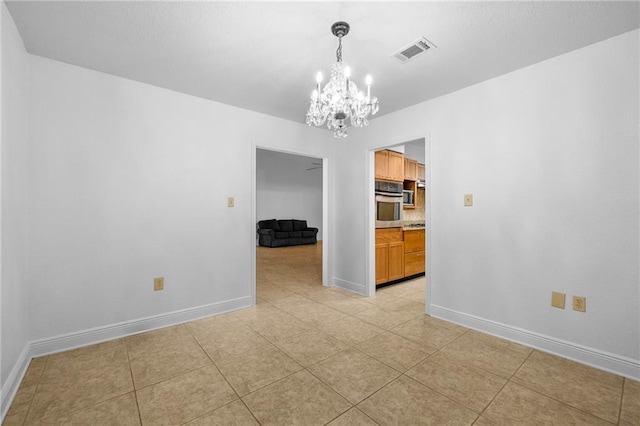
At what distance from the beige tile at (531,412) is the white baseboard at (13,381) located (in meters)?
2.73

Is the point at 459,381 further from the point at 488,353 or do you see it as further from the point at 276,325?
the point at 276,325

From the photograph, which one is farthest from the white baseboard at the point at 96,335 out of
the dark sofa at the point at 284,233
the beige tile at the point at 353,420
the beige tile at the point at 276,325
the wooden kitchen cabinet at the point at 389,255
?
the dark sofa at the point at 284,233

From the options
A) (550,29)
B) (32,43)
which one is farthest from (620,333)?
(32,43)

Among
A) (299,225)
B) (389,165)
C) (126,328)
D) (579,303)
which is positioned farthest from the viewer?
(299,225)

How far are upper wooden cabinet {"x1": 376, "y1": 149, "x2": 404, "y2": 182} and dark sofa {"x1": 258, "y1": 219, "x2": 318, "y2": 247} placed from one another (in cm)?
517

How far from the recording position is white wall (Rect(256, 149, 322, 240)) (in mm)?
9164

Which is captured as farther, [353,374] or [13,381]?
[353,374]

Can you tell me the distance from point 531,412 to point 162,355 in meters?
2.57

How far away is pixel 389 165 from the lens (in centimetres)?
419

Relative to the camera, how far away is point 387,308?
321cm

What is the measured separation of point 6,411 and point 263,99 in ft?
10.00

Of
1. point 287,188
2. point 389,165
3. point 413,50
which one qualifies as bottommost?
point 389,165

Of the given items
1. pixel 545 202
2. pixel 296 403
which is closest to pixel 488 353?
pixel 545 202

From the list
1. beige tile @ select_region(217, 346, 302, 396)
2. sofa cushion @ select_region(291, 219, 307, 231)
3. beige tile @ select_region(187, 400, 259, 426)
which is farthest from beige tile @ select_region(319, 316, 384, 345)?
sofa cushion @ select_region(291, 219, 307, 231)
